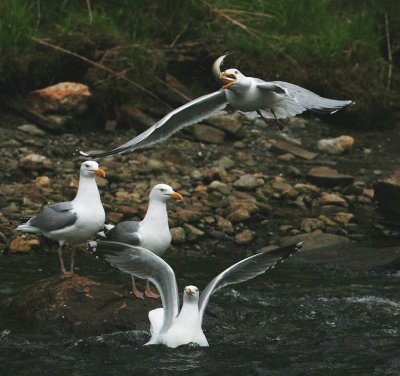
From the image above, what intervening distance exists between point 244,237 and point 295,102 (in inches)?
129

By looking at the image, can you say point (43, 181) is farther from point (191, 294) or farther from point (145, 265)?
point (191, 294)

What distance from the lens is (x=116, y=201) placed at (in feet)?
37.4

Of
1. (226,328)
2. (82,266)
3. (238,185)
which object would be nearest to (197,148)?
(238,185)

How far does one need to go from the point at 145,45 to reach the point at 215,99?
5.48 metres

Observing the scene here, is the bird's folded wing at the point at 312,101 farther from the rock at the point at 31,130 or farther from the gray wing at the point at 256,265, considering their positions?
the rock at the point at 31,130

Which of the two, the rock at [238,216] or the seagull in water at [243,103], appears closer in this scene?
the seagull in water at [243,103]

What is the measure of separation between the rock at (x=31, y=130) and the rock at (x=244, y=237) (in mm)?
3222

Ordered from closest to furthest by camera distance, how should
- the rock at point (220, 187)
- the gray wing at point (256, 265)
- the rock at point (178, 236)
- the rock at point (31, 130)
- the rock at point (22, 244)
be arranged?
the gray wing at point (256, 265), the rock at point (22, 244), the rock at point (178, 236), the rock at point (220, 187), the rock at point (31, 130)

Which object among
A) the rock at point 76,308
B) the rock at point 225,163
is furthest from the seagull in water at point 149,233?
the rock at point 225,163

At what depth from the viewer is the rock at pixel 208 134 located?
13195 mm

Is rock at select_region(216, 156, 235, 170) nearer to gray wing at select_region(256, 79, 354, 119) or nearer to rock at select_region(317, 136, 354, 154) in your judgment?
rock at select_region(317, 136, 354, 154)

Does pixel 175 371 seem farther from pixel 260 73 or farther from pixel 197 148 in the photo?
pixel 260 73

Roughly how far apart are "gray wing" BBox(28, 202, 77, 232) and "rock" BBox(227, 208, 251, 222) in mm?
2976

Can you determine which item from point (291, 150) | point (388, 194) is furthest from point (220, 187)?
point (388, 194)
